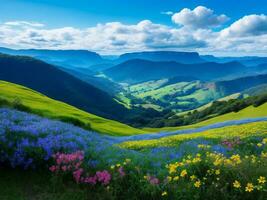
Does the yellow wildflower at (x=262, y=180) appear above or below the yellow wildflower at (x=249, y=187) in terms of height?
above

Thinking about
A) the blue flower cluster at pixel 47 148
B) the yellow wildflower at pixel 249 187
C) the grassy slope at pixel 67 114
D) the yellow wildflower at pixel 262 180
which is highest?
the grassy slope at pixel 67 114

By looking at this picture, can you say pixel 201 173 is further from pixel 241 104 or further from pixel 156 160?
pixel 241 104

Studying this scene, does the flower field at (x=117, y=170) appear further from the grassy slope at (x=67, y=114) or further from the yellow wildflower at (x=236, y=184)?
the grassy slope at (x=67, y=114)

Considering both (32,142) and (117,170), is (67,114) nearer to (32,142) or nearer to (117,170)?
(32,142)

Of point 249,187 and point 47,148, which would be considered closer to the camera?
point 249,187

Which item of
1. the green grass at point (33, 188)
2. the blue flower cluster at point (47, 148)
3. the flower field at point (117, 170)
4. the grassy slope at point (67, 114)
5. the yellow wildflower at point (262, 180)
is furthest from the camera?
the grassy slope at point (67, 114)

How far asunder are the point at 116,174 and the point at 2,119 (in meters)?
5.43

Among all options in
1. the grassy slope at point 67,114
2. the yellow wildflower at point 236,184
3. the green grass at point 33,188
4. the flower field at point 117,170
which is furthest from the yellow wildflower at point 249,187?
the grassy slope at point 67,114

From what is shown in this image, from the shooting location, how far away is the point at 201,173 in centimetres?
840

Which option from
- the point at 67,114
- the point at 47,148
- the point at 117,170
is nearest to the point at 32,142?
the point at 47,148

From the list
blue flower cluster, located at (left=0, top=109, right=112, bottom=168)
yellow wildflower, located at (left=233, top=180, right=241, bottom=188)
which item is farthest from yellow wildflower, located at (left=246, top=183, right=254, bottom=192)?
blue flower cluster, located at (left=0, top=109, right=112, bottom=168)

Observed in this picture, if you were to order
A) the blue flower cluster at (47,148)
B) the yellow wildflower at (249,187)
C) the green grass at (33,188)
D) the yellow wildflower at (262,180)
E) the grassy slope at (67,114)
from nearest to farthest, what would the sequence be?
the yellow wildflower at (249,187), the yellow wildflower at (262,180), the green grass at (33,188), the blue flower cluster at (47,148), the grassy slope at (67,114)

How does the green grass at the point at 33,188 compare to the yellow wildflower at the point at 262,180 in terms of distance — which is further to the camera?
the green grass at the point at 33,188

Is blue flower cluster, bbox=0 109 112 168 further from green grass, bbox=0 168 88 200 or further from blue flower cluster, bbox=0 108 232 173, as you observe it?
green grass, bbox=0 168 88 200
